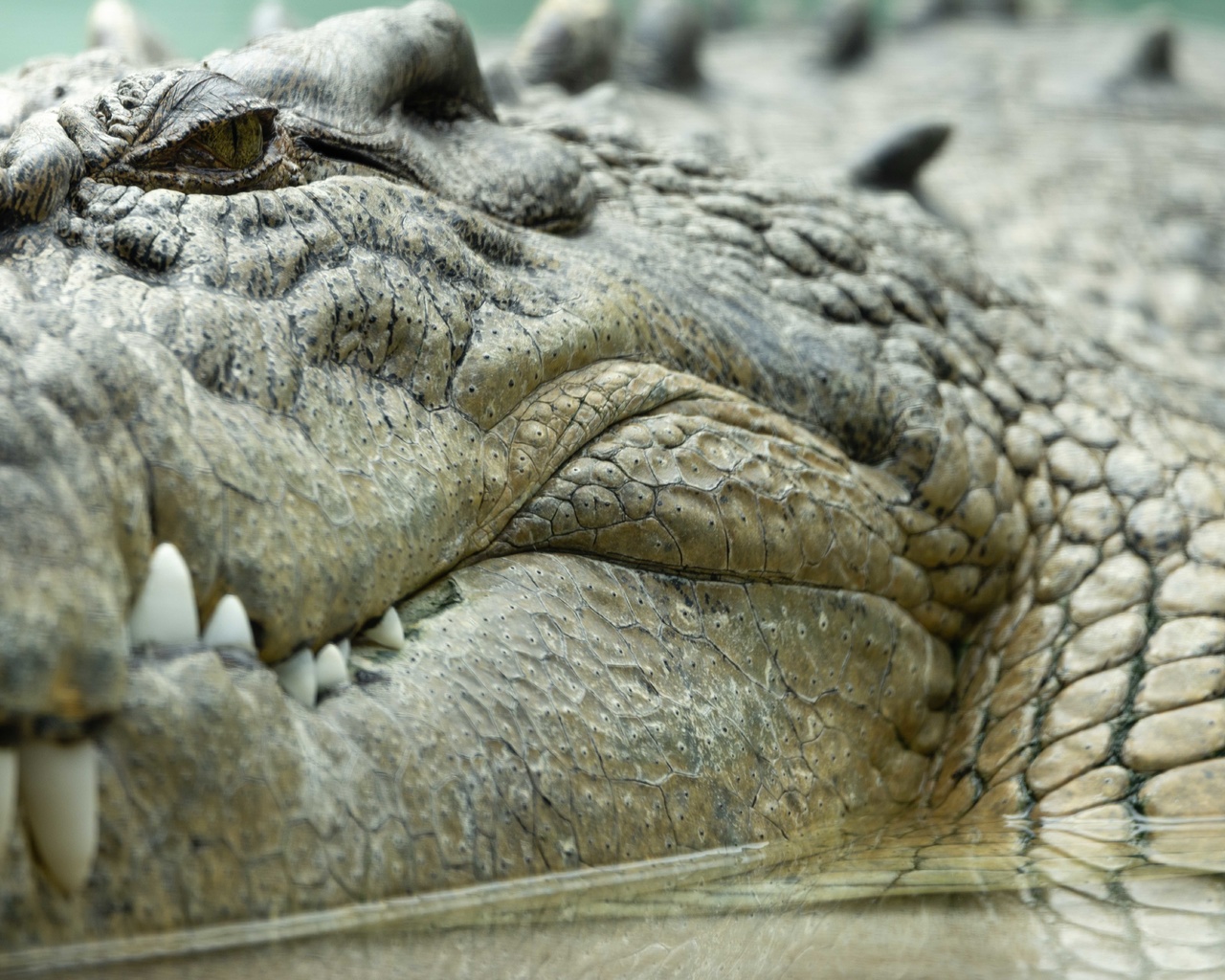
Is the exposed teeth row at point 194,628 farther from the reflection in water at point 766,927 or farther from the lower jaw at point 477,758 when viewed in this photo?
the reflection in water at point 766,927

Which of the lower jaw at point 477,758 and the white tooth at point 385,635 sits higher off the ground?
the white tooth at point 385,635

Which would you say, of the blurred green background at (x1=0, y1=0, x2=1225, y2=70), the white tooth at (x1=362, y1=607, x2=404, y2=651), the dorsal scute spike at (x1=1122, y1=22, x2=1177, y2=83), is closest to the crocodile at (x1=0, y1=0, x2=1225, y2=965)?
the white tooth at (x1=362, y1=607, x2=404, y2=651)

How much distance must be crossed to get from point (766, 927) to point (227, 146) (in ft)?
4.09

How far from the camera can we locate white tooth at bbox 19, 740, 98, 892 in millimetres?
1116

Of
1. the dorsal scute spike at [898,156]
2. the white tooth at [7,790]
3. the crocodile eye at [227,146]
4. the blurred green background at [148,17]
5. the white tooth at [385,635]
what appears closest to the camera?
the white tooth at [7,790]

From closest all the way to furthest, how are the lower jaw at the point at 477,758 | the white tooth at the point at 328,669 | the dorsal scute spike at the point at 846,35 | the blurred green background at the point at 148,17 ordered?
the lower jaw at the point at 477,758 < the white tooth at the point at 328,669 < the dorsal scute spike at the point at 846,35 < the blurred green background at the point at 148,17

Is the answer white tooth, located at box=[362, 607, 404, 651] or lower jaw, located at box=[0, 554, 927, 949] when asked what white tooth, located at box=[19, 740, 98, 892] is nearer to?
lower jaw, located at box=[0, 554, 927, 949]

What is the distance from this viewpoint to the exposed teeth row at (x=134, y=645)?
43.8 inches

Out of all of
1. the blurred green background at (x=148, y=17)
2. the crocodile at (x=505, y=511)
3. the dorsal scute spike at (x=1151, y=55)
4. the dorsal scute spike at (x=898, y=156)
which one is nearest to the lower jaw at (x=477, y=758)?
the crocodile at (x=505, y=511)

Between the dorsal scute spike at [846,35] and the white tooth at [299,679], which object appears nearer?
the white tooth at [299,679]

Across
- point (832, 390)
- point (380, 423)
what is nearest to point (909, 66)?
point (832, 390)

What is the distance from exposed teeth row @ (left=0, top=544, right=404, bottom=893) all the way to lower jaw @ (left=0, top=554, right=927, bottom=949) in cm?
2

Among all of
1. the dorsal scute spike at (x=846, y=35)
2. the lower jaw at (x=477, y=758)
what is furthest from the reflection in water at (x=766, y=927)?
the dorsal scute spike at (x=846, y=35)

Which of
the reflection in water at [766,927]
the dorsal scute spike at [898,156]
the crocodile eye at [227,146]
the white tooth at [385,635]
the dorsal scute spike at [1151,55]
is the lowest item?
the reflection in water at [766,927]
